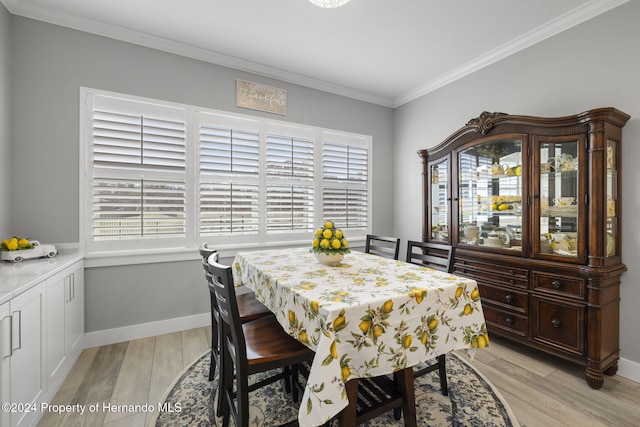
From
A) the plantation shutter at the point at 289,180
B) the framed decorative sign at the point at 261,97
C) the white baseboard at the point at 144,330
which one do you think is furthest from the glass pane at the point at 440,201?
the white baseboard at the point at 144,330

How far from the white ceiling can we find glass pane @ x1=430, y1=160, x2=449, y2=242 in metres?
1.13

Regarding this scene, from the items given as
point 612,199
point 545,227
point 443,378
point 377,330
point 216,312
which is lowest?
point 443,378

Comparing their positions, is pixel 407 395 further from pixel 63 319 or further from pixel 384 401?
pixel 63 319

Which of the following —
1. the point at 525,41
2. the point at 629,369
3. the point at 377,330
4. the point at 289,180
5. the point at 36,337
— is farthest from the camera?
the point at 289,180

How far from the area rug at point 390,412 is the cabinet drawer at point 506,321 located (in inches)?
22.5

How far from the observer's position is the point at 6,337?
50.8 inches

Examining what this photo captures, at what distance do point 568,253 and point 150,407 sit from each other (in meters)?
2.99

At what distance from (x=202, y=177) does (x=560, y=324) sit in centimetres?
326

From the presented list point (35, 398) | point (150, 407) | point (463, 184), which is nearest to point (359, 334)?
point (150, 407)

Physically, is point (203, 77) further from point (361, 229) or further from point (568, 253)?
point (568, 253)

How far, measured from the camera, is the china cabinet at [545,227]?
1.99 m

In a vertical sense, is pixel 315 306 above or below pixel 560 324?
above

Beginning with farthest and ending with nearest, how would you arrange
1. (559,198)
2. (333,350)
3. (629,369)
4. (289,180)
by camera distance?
(289,180), (559,198), (629,369), (333,350)

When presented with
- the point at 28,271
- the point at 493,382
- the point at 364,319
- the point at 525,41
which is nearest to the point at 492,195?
the point at 525,41
